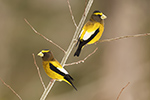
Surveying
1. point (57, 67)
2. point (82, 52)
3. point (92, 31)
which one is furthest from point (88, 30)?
point (82, 52)

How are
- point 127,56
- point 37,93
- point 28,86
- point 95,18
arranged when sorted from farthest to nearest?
point 28,86, point 37,93, point 127,56, point 95,18

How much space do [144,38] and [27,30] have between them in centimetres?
248

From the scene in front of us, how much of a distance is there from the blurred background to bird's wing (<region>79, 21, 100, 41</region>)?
122 inches

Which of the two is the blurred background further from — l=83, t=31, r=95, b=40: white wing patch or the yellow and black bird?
l=83, t=31, r=95, b=40: white wing patch

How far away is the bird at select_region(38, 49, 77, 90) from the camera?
1601mm

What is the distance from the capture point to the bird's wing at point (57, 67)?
1579mm

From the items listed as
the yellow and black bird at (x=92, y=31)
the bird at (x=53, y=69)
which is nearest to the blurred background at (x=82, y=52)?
the yellow and black bird at (x=92, y=31)

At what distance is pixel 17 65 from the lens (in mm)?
6320

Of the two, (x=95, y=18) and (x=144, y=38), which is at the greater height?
(x=95, y=18)

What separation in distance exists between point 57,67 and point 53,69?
4cm

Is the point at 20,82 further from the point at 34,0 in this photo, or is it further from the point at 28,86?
the point at 34,0

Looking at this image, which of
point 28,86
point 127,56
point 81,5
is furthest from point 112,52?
point 28,86

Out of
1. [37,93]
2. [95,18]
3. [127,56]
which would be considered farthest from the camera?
[37,93]

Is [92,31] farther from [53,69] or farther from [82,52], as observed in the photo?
[82,52]
